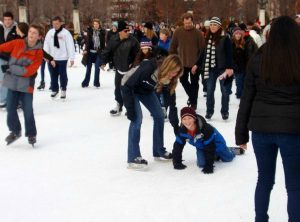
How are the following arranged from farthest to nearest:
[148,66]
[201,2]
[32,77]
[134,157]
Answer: [201,2]
[32,77]
[134,157]
[148,66]

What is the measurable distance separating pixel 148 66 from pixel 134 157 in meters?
1.04

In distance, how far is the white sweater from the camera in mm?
10148

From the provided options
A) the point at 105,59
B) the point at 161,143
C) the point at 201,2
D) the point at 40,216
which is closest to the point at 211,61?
the point at 105,59

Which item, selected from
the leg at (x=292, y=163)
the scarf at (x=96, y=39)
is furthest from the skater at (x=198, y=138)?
the scarf at (x=96, y=39)

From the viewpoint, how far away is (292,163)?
126 inches

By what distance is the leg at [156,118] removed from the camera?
5.46 m

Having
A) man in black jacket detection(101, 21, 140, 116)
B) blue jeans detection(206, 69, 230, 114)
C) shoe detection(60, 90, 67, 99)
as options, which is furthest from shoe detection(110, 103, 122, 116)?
shoe detection(60, 90, 67, 99)

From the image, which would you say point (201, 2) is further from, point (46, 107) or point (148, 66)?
point (148, 66)

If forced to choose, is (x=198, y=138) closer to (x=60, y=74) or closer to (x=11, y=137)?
(x=11, y=137)

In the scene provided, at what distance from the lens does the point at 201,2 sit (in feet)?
155

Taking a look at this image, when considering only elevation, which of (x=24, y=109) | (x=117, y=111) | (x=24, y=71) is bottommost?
(x=117, y=111)

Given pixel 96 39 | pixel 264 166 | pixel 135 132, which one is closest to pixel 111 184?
pixel 135 132

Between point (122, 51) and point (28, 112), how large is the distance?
2.21 metres

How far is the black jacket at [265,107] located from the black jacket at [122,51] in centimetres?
477
